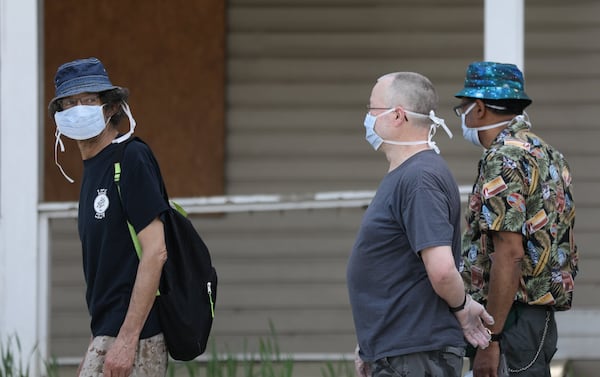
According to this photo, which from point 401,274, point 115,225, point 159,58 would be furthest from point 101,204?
point 159,58

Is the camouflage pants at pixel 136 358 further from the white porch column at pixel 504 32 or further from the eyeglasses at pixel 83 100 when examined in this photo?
the white porch column at pixel 504 32

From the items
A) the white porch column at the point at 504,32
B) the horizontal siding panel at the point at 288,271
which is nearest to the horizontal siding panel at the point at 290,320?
the horizontal siding panel at the point at 288,271

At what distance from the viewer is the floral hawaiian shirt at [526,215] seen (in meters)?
3.98

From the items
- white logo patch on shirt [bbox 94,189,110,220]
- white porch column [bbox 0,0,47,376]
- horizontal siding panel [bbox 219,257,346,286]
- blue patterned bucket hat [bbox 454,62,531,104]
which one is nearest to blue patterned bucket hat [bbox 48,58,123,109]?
white logo patch on shirt [bbox 94,189,110,220]

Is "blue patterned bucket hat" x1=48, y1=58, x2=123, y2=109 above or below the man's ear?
above

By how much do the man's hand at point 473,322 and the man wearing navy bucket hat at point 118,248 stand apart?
0.98m

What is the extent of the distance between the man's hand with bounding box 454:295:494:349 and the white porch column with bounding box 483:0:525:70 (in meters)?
1.83

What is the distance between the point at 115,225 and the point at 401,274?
94 cm

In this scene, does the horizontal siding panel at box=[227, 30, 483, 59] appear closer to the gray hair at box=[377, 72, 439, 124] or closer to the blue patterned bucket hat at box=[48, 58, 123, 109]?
the blue patterned bucket hat at box=[48, 58, 123, 109]

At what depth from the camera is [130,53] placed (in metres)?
7.33

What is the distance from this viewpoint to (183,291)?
3855mm

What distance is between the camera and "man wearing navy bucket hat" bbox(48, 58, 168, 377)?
3.68 meters

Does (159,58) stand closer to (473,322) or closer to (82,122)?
(82,122)

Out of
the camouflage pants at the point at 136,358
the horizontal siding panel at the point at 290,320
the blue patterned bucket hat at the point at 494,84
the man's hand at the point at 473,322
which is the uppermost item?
the blue patterned bucket hat at the point at 494,84
